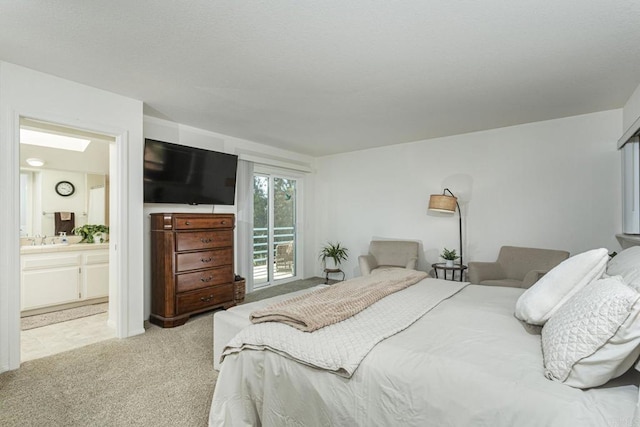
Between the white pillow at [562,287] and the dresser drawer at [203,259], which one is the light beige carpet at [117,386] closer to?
the dresser drawer at [203,259]

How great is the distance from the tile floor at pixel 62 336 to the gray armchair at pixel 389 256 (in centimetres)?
324

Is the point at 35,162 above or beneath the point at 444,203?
above

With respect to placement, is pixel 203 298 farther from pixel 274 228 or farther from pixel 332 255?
pixel 332 255

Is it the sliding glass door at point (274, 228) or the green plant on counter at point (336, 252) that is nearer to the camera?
the sliding glass door at point (274, 228)

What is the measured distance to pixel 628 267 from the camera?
173cm

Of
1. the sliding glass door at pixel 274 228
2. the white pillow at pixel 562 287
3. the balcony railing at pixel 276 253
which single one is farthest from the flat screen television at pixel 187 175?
the white pillow at pixel 562 287

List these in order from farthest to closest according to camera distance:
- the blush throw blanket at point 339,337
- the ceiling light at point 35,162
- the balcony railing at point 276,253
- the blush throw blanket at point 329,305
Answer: the balcony railing at point 276,253, the ceiling light at point 35,162, the blush throw blanket at point 329,305, the blush throw blanket at point 339,337

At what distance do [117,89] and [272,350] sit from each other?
295 cm

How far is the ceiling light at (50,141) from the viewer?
171 inches

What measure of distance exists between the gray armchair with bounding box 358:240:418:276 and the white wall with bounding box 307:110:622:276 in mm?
376

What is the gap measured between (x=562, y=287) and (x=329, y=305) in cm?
121

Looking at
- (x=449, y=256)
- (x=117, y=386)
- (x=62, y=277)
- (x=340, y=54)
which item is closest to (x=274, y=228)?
(x=449, y=256)

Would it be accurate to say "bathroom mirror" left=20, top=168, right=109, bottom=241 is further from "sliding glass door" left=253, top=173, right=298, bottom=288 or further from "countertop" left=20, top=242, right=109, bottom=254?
"sliding glass door" left=253, top=173, right=298, bottom=288

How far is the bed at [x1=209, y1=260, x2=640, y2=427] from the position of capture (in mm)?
1088
